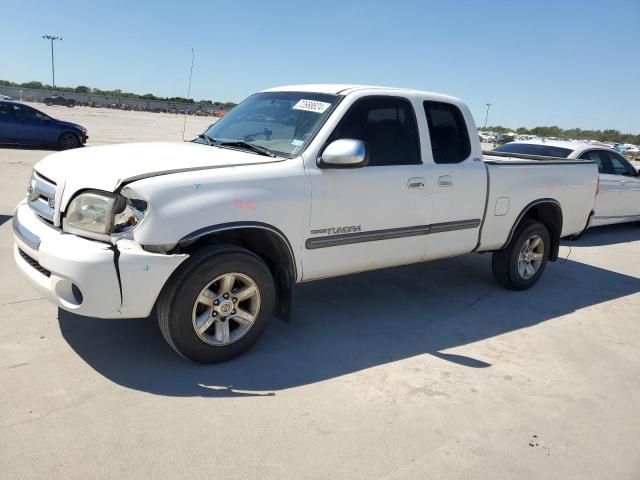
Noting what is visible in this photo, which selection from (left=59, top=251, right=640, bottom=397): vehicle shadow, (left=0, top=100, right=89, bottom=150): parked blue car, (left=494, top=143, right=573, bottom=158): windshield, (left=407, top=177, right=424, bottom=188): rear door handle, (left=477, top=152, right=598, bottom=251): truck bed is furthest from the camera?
(left=0, top=100, right=89, bottom=150): parked blue car

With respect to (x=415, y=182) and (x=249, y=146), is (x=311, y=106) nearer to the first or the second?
(x=249, y=146)

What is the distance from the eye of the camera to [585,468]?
3.02m

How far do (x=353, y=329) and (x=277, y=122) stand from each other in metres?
1.82

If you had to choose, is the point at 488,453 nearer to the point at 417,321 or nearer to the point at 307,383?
the point at 307,383

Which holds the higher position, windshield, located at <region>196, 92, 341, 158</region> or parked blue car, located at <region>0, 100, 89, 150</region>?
windshield, located at <region>196, 92, 341, 158</region>

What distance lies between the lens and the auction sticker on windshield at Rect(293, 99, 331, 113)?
14.1ft

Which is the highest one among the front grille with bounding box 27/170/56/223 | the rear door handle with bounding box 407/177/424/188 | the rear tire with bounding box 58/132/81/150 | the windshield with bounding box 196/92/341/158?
the windshield with bounding box 196/92/341/158

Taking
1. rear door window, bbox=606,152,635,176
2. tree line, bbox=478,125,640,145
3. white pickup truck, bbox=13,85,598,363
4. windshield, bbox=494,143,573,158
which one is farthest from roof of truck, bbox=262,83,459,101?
tree line, bbox=478,125,640,145

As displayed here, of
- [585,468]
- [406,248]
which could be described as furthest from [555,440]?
[406,248]

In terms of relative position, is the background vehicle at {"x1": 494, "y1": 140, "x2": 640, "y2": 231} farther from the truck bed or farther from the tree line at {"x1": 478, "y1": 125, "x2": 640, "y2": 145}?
the tree line at {"x1": 478, "y1": 125, "x2": 640, "y2": 145}

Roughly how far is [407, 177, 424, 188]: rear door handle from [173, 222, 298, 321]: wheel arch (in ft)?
4.11

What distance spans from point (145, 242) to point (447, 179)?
8.97 feet

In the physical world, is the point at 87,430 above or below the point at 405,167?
below

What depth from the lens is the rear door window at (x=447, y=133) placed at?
488 centimetres
